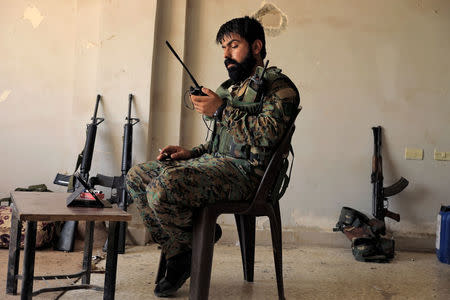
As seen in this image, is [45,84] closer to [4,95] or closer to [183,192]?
[4,95]

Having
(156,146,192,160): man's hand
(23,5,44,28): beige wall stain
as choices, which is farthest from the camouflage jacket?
(23,5,44,28): beige wall stain

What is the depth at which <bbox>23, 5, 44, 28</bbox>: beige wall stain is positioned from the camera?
380 centimetres

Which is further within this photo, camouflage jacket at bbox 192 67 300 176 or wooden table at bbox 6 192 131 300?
camouflage jacket at bbox 192 67 300 176

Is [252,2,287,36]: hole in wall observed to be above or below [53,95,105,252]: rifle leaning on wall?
above

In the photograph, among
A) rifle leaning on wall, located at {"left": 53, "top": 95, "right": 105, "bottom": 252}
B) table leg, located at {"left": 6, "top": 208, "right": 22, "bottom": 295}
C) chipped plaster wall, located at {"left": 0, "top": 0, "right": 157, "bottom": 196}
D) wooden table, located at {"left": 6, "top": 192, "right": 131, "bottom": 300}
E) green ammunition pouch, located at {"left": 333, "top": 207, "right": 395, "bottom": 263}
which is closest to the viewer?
wooden table, located at {"left": 6, "top": 192, "right": 131, "bottom": 300}

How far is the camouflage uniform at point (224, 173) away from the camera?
1866 mm

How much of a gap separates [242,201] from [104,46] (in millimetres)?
2079

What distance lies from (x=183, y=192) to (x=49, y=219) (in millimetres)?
500

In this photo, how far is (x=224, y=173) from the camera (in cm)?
Answer: 196

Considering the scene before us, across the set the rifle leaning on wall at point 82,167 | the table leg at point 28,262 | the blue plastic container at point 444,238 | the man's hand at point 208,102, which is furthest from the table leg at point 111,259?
the blue plastic container at point 444,238

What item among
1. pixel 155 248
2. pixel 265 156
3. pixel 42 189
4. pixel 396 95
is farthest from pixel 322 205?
pixel 42 189

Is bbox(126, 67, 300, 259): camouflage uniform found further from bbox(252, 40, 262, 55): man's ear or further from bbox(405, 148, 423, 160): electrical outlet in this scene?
bbox(405, 148, 423, 160): electrical outlet

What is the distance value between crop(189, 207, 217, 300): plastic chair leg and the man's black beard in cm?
74

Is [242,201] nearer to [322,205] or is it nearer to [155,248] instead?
[155,248]
